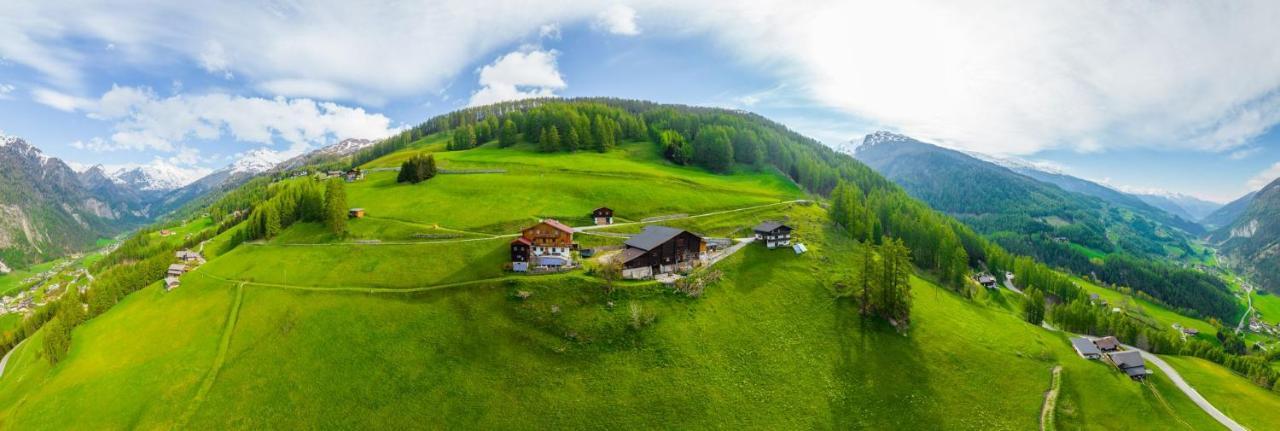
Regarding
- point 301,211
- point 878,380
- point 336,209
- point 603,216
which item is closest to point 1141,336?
point 878,380

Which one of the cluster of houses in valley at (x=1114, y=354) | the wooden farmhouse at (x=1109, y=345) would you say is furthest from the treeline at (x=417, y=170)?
the wooden farmhouse at (x=1109, y=345)

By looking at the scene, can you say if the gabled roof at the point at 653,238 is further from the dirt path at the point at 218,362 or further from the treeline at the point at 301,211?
the dirt path at the point at 218,362

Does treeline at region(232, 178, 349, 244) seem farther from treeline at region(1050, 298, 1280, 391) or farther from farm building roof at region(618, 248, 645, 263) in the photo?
treeline at region(1050, 298, 1280, 391)

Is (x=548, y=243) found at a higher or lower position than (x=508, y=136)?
lower

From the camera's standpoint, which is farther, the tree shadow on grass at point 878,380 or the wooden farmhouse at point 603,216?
the wooden farmhouse at point 603,216

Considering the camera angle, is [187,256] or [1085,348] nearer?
[1085,348]

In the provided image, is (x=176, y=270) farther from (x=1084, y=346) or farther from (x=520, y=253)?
(x=1084, y=346)
